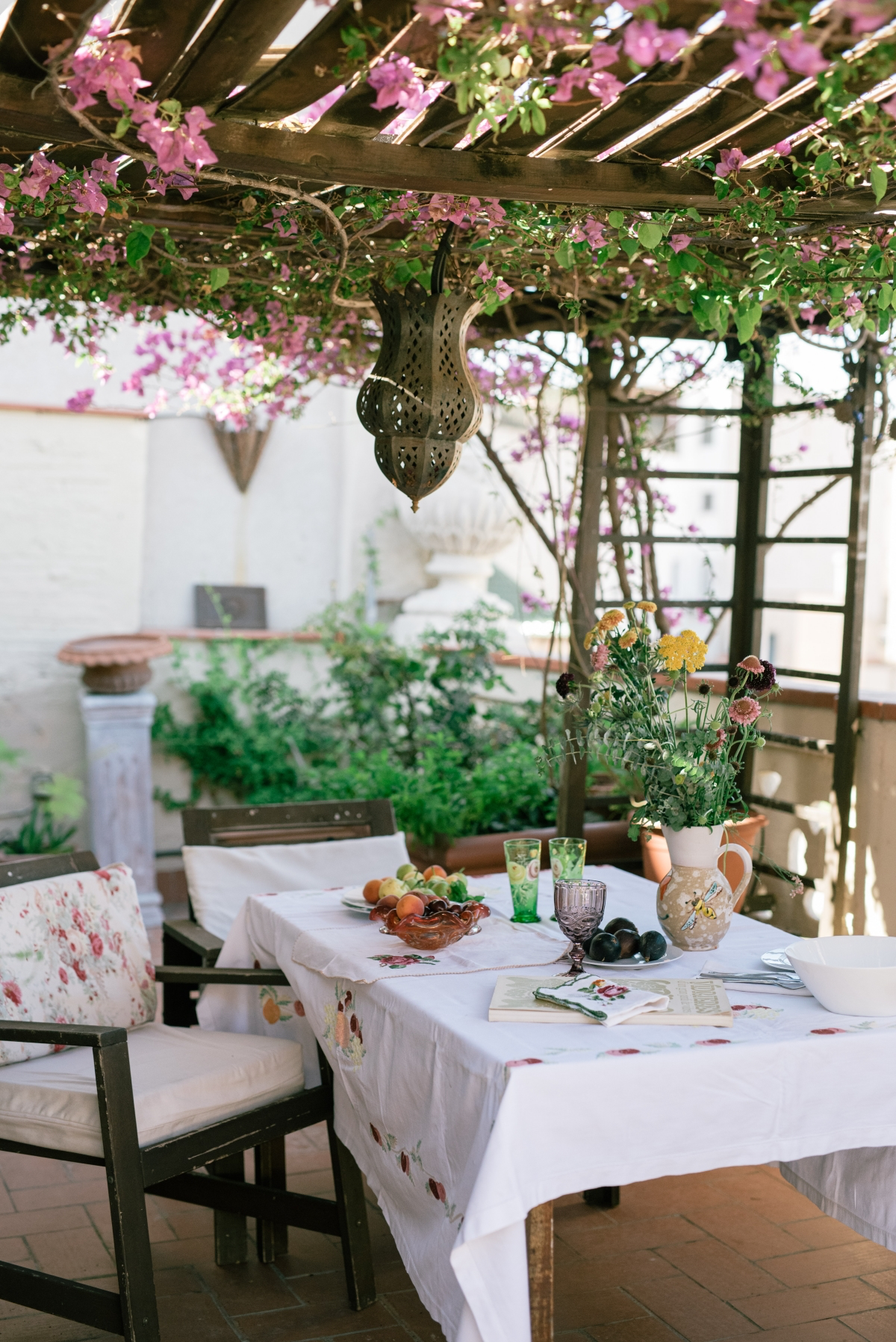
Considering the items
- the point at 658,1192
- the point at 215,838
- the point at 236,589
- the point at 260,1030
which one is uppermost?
the point at 236,589

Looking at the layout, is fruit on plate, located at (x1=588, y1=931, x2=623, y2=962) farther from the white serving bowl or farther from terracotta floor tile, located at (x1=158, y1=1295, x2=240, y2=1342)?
terracotta floor tile, located at (x1=158, y1=1295, x2=240, y2=1342)

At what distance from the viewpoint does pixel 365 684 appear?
613cm

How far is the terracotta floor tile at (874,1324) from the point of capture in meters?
2.46

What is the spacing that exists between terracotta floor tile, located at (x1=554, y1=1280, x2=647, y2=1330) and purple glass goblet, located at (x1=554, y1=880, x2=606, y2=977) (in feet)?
2.60

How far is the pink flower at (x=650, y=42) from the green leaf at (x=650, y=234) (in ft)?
2.97

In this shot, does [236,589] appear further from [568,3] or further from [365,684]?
[568,3]

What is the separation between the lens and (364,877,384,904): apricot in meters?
2.74

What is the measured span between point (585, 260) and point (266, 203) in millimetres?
765

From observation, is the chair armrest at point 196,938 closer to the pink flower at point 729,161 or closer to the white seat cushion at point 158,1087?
the white seat cushion at point 158,1087

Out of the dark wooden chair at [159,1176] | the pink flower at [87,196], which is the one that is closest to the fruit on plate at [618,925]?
the dark wooden chair at [159,1176]

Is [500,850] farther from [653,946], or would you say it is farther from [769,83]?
[769,83]

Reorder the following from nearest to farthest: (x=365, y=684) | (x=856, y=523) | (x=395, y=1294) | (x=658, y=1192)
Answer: (x=395, y=1294) → (x=658, y=1192) → (x=856, y=523) → (x=365, y=684)

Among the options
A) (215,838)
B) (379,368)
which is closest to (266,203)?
(379,368)

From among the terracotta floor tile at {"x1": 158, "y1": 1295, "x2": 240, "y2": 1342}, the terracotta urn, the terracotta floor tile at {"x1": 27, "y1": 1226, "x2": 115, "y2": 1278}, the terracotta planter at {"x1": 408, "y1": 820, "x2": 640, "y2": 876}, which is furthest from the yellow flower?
the terracotta urn
